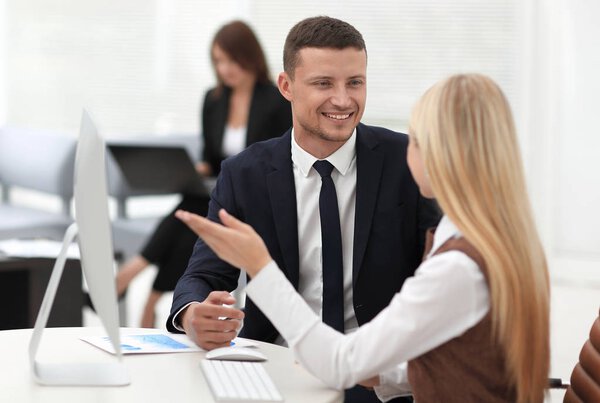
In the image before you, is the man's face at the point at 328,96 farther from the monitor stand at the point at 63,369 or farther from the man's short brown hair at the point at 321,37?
the monitor stand at the point at 63,369

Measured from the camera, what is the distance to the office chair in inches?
80.4

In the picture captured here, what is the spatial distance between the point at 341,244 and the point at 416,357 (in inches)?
24.6

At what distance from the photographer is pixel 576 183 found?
6438 millimetres

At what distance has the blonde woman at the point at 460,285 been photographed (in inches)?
68.1

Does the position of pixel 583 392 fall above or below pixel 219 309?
below

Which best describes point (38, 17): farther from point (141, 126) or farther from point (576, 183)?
point (576, 183)

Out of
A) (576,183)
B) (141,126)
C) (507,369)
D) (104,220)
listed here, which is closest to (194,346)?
(104,220)

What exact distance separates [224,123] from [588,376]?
3.74 m

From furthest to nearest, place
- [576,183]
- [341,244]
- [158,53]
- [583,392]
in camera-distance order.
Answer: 1. [158,53]
2. [576,183]
3. [341,244]
4. [583,392]

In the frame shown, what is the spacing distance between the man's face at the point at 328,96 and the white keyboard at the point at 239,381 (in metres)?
0.65

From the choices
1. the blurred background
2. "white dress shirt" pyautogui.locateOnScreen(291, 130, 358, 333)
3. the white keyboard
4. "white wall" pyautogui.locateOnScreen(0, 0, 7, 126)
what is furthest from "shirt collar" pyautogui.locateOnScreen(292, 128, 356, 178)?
"white wall" pyautogui.locateOnScreen(0, 0, 7, 126)

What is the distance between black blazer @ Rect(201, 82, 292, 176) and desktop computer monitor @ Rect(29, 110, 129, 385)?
3.36 meters

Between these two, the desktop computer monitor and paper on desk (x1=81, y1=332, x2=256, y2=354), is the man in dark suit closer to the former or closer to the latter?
paper on desk (x1=81, y1=332, x2=256, y2=354)

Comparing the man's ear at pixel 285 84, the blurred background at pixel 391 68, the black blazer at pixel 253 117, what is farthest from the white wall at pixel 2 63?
the man's ear at pixel 285 84
